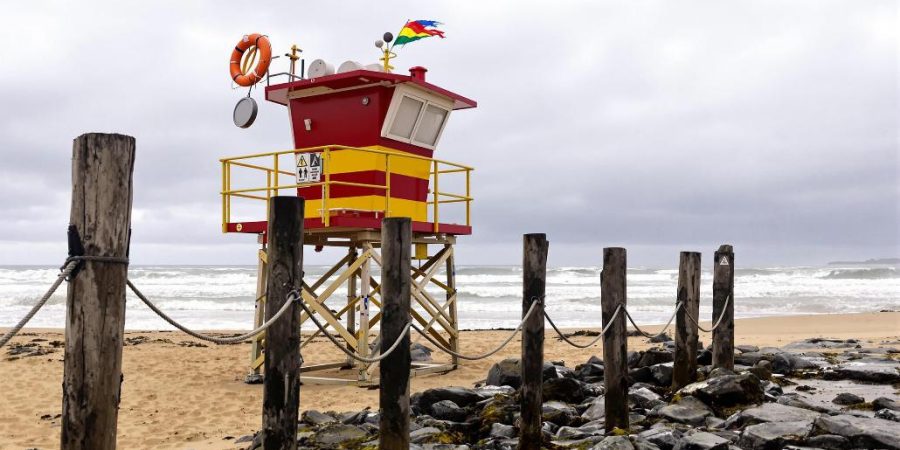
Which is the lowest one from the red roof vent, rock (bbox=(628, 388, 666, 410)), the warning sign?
rock (bbox=(628, 388, 666, 410))

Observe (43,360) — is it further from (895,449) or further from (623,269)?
(895,449)

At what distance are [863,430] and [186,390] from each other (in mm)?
8777

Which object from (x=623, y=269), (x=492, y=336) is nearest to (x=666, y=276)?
(x=492, y=336)

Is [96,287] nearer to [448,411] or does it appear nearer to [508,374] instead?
[448,411]

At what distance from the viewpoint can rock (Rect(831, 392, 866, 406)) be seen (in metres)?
7.88

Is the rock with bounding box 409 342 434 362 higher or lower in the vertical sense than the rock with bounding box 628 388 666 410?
lower

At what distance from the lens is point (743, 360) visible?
11.2 m

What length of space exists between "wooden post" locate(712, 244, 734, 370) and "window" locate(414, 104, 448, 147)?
15.3ft

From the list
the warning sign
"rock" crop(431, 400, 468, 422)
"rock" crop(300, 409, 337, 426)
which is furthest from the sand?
the warning sign

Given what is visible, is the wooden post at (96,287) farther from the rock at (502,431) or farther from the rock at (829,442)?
the rock at (829,442)

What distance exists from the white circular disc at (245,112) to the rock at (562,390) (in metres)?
5.79

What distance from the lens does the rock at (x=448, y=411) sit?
7.84 meters

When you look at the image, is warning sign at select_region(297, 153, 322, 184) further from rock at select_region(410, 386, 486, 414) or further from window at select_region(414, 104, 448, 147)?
rock at select_region(410, 386, 486, 414)

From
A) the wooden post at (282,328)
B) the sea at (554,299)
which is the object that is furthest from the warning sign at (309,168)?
the sea at (554,299)
